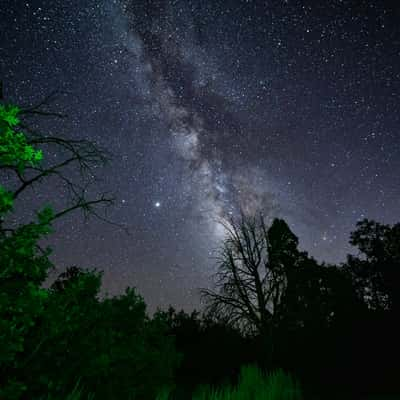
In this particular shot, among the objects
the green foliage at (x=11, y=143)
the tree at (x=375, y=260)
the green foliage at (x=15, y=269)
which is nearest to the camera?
the green foliage at (x=15, y=269)

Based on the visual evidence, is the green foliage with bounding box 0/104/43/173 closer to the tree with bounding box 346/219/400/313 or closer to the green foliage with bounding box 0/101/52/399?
the green foliage with bounding box 0/101/52/399

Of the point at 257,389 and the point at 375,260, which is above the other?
the point at 375,260

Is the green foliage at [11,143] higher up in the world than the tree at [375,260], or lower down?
lower down

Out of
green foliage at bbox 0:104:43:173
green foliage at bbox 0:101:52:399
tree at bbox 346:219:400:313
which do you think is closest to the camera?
green foliage at bbox 0:101:52:399

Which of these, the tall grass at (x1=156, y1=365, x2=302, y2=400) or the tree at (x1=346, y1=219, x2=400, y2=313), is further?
the tree at (x1=346, y1=219, x2=400, y2=313)

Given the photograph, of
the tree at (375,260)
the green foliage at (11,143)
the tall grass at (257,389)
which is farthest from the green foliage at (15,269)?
the tree at (375,260)

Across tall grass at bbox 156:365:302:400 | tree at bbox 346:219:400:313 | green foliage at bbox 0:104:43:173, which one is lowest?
tall grass at bbox 156:365:302:400

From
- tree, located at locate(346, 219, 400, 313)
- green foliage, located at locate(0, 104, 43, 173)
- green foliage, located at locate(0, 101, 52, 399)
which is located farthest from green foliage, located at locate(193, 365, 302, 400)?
tree, located at locate(346, 219, 400, 313)

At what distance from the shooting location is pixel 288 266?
65.2 ft

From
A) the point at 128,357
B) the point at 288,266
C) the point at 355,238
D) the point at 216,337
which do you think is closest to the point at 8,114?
the point at 128,357

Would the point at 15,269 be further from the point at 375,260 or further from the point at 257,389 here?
the point at 375,260

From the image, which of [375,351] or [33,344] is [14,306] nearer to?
[33,344]

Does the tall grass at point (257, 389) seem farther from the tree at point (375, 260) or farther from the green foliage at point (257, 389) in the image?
the tree at point (375, 260)

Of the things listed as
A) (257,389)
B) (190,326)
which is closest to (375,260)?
(190,326)
